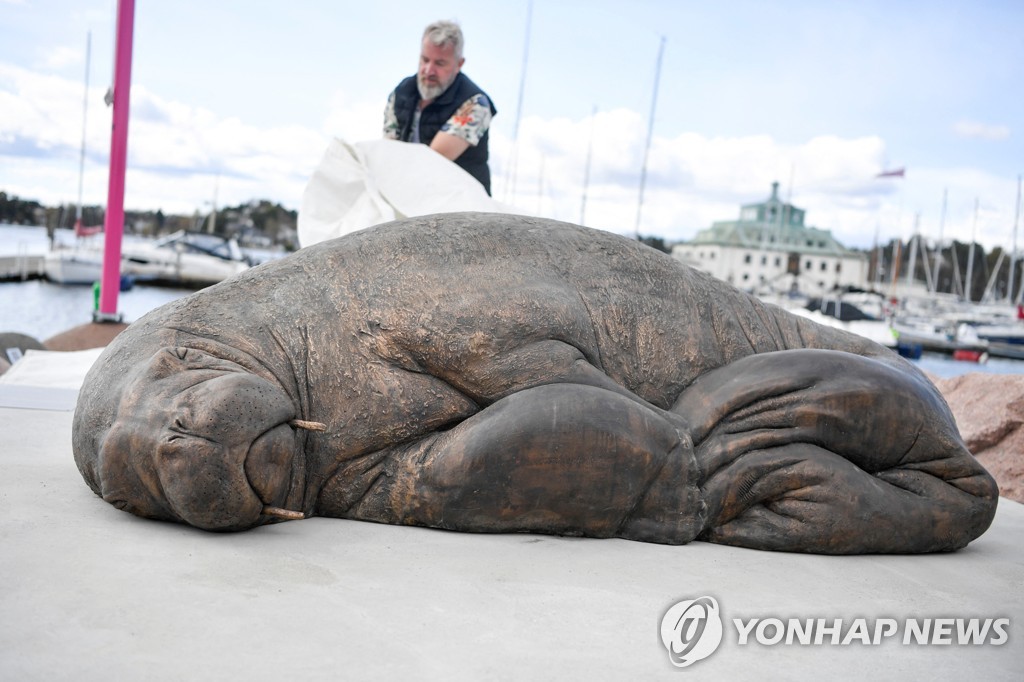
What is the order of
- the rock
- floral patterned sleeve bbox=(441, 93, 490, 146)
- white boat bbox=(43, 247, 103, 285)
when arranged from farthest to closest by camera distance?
white boat bbox=(43, 247, 103, 285) → floral patterned sleeve bbox=(441, 93, 490, 146) → the rock

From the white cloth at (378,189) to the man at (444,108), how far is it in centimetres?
19

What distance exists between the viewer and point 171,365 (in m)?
3.16

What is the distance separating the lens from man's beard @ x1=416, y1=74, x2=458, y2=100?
20.4ft

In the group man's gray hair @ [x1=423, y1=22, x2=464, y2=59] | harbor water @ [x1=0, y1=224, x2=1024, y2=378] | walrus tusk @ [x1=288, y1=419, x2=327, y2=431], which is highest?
man's gray hair @ [x1=423, y1=22, x2=464, y2=59]

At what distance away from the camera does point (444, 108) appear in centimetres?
635

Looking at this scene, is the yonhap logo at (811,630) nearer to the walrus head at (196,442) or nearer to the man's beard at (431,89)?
the walrus head at (196,442)

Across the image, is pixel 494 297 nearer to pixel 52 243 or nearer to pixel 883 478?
pixel 883 478

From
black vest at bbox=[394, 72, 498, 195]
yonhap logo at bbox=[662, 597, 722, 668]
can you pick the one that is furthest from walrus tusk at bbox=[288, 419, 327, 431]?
black vest at bbox=[394, 72, 498, 195]

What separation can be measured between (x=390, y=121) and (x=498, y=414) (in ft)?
12.7

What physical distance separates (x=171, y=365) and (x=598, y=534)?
1584mm

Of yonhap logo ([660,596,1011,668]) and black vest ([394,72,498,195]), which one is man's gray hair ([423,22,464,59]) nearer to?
black vest ([394,72,498,195])

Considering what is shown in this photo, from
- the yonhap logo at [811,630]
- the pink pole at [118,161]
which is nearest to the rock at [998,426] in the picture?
the yonhap logo at [811,630]

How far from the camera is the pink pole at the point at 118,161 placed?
29.5 feet

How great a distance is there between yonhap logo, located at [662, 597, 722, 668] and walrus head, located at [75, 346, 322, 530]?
4.24ft
